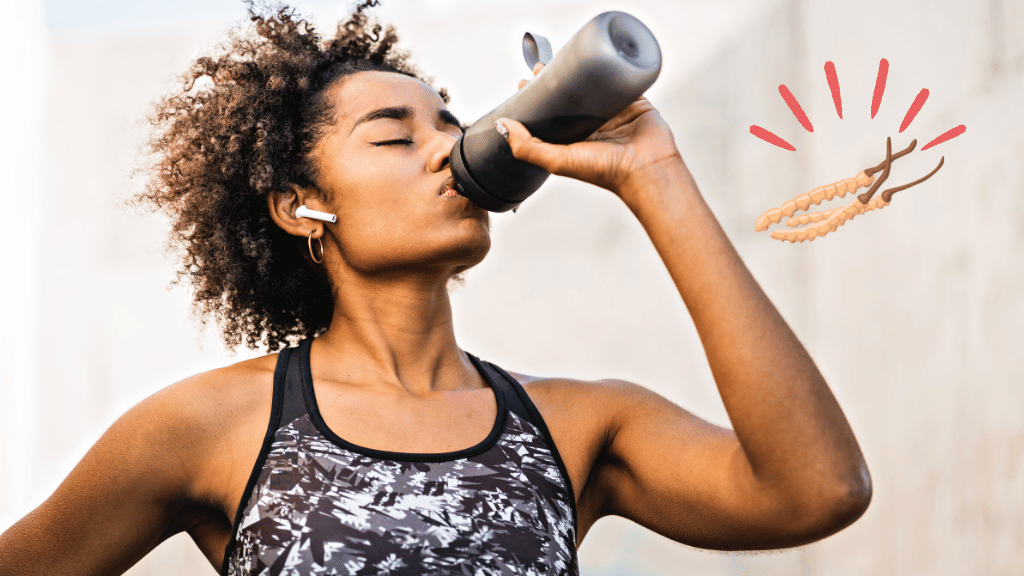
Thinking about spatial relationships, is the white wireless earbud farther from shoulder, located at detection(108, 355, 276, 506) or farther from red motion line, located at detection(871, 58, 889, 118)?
red motion line, located at detection(871, 58, 889, 118)

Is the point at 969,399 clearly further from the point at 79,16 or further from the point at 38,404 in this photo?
the point at 79,16

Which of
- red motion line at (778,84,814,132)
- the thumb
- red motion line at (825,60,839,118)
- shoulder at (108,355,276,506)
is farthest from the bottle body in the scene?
red motion line at (825,60,839,118)

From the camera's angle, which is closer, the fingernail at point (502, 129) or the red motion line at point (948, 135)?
the fingernail at point (502, 129)

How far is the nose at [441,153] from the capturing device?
1167 millimetres

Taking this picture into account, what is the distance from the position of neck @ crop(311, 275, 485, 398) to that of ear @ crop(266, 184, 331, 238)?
0.09 metres

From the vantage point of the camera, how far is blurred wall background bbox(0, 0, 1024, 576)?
2.46 meters

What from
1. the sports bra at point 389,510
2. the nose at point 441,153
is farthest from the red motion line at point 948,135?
the sports bra at point 389,510

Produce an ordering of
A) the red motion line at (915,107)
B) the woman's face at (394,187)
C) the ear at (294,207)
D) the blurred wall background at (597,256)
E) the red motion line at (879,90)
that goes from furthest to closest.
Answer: the blurred wall background at (597,256) < the red motion line at (879,90) < the red motion line at (915,107) < the ear at (294,207) < the woman's face at (394,187)

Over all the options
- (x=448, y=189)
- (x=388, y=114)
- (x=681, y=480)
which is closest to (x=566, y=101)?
(x=448, y=189)

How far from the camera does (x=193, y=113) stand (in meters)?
1.42

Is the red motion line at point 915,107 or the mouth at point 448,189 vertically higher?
the red motion line at point 915,107

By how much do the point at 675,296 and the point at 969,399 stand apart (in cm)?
127

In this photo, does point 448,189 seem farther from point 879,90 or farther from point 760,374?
point 879,90

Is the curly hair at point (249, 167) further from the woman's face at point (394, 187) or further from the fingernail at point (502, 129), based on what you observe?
the fingernail at point (502, 129)
